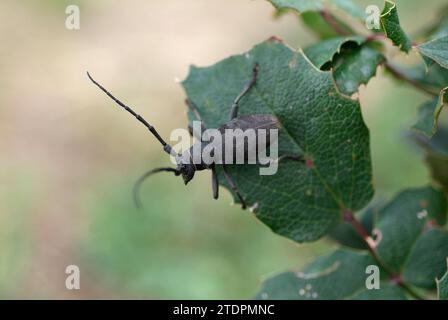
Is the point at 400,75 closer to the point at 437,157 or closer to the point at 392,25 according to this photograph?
the point at 437,157

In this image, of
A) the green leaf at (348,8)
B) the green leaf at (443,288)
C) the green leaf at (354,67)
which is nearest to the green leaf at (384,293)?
the green leaf at (443,288)

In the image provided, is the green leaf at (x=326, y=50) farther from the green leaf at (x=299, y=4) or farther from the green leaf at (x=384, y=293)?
the green leaf at (x=384, y=293)

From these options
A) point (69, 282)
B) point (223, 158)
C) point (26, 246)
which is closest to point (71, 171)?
point (26, 246)

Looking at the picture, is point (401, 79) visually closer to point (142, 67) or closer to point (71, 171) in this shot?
point (71, 171)

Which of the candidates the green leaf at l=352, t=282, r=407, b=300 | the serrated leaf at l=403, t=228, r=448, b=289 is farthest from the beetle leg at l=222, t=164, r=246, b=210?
the serrated leaf at l=403, t=228, r=448, b=289

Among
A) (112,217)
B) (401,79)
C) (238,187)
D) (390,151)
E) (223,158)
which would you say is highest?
(390,151)

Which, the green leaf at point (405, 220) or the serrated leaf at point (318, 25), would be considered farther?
the serrated leaf at point (318, 25)
